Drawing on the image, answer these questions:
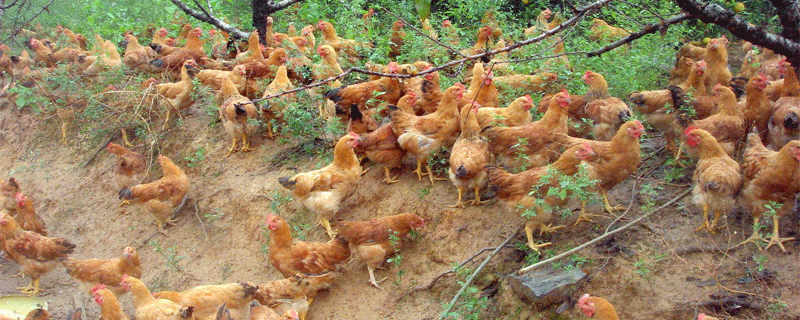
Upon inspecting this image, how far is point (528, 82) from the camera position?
8.20 metres

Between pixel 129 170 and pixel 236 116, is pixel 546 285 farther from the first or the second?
pixel 129 170

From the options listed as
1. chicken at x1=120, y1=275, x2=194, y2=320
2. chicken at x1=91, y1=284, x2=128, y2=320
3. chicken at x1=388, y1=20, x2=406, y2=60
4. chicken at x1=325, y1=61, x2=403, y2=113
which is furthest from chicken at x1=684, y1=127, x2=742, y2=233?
chicken at x1=91, y1=284, x2=128, y2=320

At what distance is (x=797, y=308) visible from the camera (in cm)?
497

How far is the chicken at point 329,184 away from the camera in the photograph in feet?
23.7

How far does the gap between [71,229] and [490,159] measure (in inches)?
245

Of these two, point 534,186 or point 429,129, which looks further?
point 429,129

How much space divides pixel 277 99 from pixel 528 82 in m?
3.27

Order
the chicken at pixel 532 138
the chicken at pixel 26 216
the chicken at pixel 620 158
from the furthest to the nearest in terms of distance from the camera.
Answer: the chicken at pixel 26 216 < the chicken at pixel 532 138 < the chicken at pixel 620 158

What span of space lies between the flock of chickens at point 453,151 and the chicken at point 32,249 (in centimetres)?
2

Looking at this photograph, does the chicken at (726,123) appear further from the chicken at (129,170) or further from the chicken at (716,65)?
the chicken at (129,170)

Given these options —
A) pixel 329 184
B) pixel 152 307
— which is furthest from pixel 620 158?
pixel 152 307

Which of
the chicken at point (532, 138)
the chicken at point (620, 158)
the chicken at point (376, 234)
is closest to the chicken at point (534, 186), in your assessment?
the chicken at point (620, 158)

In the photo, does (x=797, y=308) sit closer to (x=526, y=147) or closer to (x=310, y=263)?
(x=526, y=147)

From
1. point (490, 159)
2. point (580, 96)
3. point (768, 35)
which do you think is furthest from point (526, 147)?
point (768, 35)
